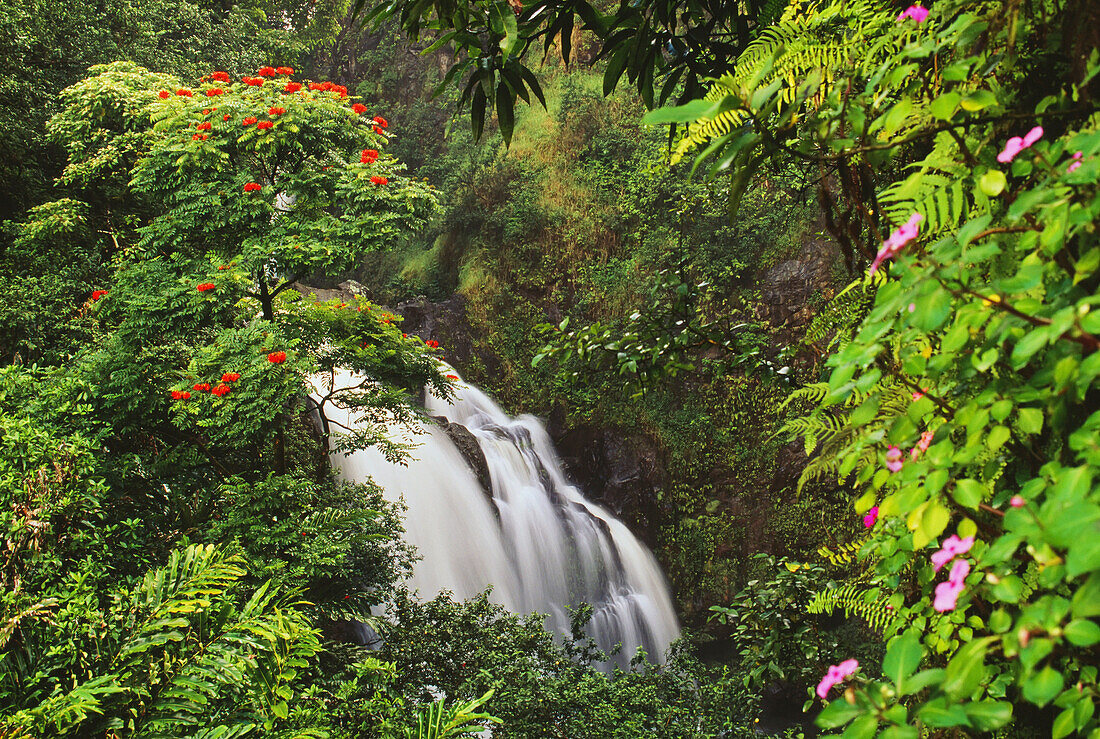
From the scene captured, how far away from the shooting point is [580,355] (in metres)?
2.18

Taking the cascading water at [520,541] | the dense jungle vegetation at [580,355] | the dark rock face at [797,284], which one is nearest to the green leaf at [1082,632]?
the dense jungle vegetation at [580,355]

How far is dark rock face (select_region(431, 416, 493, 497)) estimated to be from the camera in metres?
7.86

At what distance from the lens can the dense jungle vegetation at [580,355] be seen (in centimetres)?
68

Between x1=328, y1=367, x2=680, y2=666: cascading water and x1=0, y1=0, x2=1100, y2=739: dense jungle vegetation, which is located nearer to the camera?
x1=0, y1=0, x2=1100, y2=739: dense jungle vegetation

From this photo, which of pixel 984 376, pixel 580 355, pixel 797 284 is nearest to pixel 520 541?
pixel 797 284

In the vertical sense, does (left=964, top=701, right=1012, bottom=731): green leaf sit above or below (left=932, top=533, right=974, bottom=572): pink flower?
below

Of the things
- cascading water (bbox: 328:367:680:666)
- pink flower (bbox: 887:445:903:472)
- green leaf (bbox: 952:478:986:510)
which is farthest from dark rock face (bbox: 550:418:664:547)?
green leaf (bbox: 952:478:986:510)

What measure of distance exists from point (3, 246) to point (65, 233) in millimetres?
593

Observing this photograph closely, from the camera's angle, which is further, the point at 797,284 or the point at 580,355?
the point at 797,284

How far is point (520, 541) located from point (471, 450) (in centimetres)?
126

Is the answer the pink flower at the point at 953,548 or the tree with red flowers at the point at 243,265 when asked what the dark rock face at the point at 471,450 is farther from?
the pink flower at the point at 953,548

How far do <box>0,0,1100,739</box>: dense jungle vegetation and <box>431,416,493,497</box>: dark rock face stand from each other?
1802 mm

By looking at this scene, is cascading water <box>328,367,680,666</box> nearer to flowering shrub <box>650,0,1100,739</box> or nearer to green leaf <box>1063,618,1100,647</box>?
flowering shrub <box>650,0,1100,739</box>

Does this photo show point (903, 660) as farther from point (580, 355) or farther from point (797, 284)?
point (797, 284)
